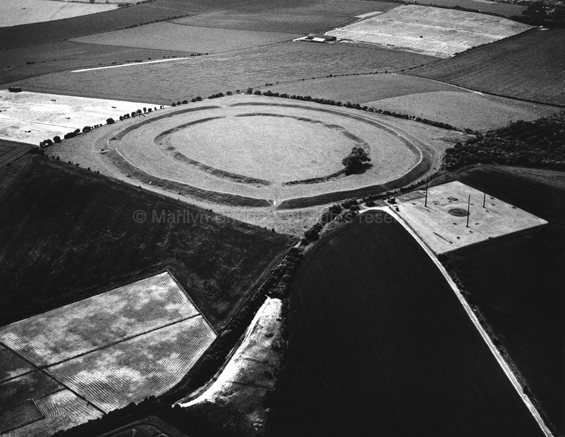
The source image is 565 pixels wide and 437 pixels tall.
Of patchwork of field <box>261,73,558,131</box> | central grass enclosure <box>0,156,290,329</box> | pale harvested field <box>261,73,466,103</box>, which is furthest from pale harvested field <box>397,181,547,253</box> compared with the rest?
pale harvested field <box>261,73,466,103</box>

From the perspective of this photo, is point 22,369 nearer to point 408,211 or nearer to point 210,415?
point 210,415

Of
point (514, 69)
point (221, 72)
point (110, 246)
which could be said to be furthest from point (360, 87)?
point (110, 246)

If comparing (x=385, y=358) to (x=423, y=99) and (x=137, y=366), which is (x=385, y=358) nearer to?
(x=137, y=366)

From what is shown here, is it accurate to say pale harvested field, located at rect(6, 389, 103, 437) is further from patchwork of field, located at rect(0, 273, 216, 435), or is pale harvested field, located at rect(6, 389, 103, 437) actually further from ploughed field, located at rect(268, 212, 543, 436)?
ploughed field, located at rect(268, 212, 543, 436)

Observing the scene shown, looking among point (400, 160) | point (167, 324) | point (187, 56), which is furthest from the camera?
point (187, 56)

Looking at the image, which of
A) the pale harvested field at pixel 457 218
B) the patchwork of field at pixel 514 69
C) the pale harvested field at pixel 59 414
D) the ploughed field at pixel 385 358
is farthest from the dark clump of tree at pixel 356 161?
the pale harvested field at pixel 59 414

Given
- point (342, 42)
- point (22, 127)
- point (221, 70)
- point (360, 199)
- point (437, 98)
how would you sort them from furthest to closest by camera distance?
point (342, 42), point (221, 70), point (437, 98), point (22, 127), point (360, 199)

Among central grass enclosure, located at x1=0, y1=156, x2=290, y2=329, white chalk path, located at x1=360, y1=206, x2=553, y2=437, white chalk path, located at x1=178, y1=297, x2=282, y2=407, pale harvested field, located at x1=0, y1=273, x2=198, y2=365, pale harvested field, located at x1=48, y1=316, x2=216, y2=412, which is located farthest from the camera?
central grass enclosure, located at x1=0, y1=156, x2=290, y2=329

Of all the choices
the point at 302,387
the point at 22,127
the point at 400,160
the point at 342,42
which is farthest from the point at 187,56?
the point at 302,387
